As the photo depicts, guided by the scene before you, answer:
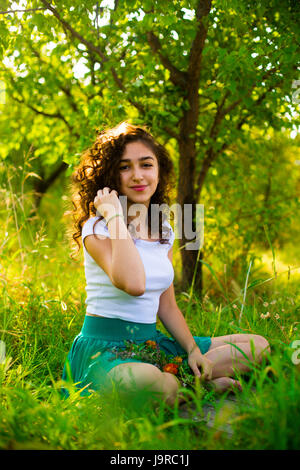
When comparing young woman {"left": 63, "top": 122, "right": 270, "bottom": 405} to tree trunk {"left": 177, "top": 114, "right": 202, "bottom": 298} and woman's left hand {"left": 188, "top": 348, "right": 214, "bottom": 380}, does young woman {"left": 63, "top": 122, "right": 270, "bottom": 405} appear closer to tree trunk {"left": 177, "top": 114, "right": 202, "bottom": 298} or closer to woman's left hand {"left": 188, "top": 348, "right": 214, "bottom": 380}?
woman's left hand {"left": 188, "top": 348, "right": 214, "bottom": 380}

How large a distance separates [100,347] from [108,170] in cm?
90

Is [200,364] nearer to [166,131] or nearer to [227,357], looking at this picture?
[227,357]

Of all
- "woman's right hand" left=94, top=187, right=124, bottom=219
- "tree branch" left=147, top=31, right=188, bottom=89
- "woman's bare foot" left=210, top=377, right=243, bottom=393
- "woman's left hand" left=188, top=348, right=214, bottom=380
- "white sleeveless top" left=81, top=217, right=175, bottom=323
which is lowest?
"woman's bare foot" left=210, top=377, right=243, bottom=393

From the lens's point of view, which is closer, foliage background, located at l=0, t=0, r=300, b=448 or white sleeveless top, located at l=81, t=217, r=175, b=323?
foliage background, located at l=0, t=0, r=300, b=448

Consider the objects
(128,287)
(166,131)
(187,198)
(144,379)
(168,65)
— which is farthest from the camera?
(187,198)

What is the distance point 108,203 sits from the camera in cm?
209

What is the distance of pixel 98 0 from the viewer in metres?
2.39

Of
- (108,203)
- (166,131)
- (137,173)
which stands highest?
(166,131)

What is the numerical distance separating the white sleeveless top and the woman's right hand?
0.07 m

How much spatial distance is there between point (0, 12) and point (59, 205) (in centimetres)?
508

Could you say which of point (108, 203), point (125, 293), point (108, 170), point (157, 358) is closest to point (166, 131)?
point (108, 170)

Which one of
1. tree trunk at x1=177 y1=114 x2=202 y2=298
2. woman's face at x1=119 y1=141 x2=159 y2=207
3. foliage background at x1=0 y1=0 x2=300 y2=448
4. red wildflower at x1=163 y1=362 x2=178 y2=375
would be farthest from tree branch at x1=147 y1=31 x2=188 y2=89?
red wildflower at x1=163 y1=362 x2=178 y2=375

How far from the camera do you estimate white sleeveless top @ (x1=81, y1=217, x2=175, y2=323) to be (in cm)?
209

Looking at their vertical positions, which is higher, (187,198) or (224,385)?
(187,198)
